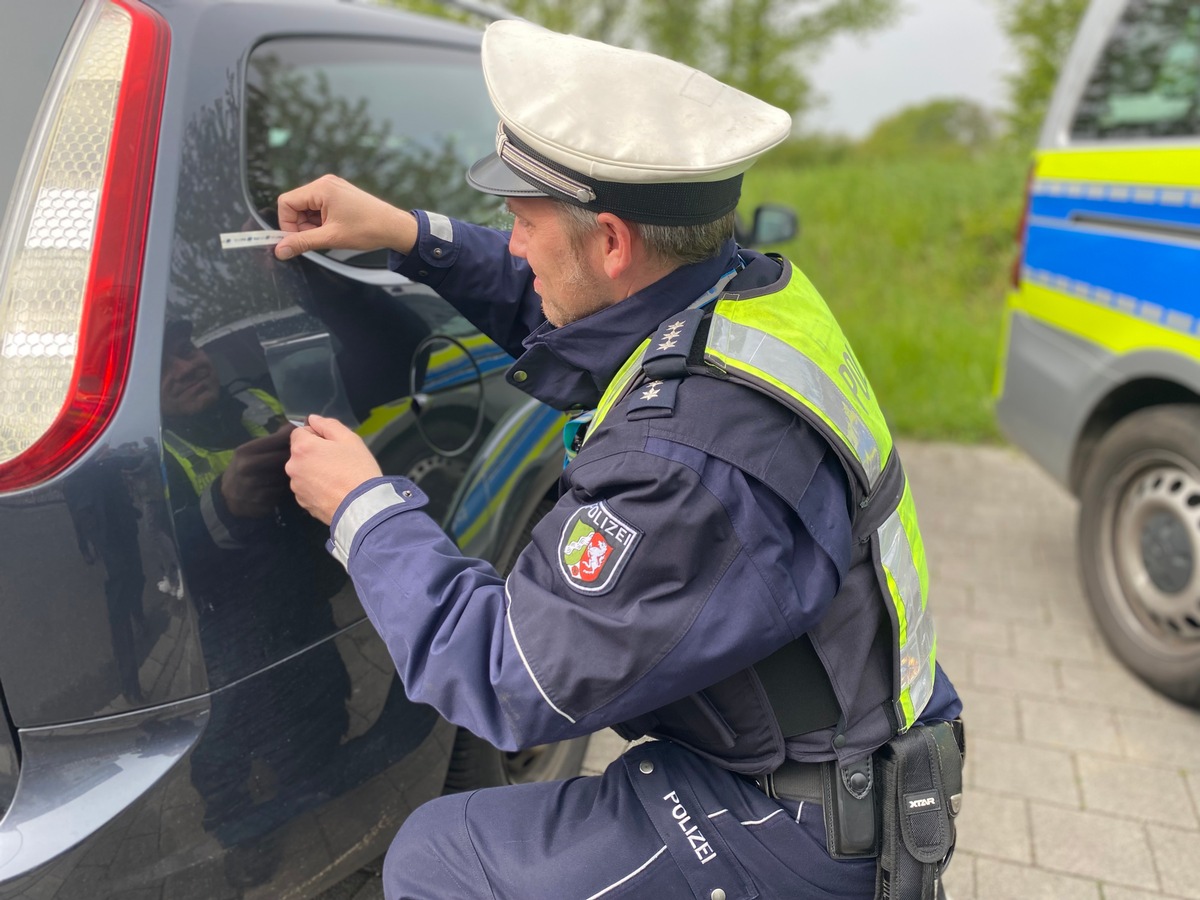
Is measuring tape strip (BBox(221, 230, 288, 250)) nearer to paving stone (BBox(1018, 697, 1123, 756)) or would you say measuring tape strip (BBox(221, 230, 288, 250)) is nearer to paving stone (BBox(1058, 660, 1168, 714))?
paving stone (BBox(1018, 697, 1123, 756))

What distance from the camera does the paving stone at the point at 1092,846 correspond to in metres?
2.36

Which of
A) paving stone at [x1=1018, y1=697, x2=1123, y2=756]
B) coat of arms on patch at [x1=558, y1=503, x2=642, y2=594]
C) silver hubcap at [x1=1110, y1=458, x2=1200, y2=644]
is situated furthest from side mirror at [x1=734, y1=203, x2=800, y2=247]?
coat of arms on patch at [x1=558, y1=503, x2=642, y2=594]

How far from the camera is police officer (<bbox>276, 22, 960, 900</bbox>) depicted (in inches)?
47.0

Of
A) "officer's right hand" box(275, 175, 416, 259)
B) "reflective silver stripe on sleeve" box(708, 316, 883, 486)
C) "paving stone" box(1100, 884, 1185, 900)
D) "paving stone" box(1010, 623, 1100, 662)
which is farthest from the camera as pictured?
"paving stone" box(1010, 623, 1100, 662)

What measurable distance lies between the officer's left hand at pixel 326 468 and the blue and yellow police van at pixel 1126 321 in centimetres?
239

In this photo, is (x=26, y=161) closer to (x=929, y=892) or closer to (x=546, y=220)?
(x=546, y=220)

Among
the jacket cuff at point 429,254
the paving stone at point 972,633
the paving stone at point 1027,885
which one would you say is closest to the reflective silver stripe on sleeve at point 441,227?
the jacket cuff at point 429,254

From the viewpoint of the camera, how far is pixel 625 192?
130 centimetres

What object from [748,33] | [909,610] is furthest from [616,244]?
[748,33]

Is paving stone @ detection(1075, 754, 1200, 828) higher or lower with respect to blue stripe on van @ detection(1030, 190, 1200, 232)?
lower

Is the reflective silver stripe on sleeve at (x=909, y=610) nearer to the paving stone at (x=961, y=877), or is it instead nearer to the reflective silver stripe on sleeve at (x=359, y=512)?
the reflective silver stripe on sleeve at (x=359, y=512)

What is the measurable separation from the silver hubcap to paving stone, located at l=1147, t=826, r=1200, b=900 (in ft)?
2.32

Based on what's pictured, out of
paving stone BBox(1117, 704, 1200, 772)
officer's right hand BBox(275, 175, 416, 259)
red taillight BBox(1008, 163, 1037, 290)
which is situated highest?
officer's right hand BBox(275, 175, 416, 259)

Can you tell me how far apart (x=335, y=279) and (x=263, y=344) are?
245 millimetres
